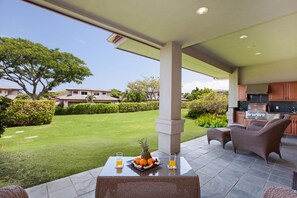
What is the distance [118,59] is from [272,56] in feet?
80.4

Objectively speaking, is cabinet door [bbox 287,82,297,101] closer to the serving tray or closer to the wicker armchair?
the wicker armchair

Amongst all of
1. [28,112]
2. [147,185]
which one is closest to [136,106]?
[28,112]

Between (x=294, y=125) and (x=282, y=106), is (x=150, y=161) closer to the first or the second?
(x=294, y=125)

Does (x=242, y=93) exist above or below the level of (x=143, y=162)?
above

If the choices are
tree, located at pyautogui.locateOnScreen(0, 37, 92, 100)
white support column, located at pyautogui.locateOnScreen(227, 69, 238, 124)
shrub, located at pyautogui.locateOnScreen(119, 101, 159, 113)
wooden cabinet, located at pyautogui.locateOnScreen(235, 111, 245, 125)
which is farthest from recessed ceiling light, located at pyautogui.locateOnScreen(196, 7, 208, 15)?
tree, located at pyautogui.locateOnScreen(0, 37, 92, 100)

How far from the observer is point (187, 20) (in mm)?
2721

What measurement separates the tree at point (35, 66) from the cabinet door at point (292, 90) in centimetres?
1580

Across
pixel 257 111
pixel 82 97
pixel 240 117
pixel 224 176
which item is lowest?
pixel 224 176

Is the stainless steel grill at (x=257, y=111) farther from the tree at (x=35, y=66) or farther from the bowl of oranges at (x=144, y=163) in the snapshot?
the tree at (x=35, y=66)

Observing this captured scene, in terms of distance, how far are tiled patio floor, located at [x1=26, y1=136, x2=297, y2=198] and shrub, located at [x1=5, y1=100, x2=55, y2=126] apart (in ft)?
22.7

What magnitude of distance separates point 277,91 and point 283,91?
185mm

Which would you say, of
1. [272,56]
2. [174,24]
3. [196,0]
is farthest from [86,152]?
[272,56]

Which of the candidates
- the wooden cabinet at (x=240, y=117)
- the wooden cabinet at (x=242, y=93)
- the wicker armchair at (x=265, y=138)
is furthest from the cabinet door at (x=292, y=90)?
the wicker armchair at (x=265, y=138)

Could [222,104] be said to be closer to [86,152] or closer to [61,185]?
[86,152]
